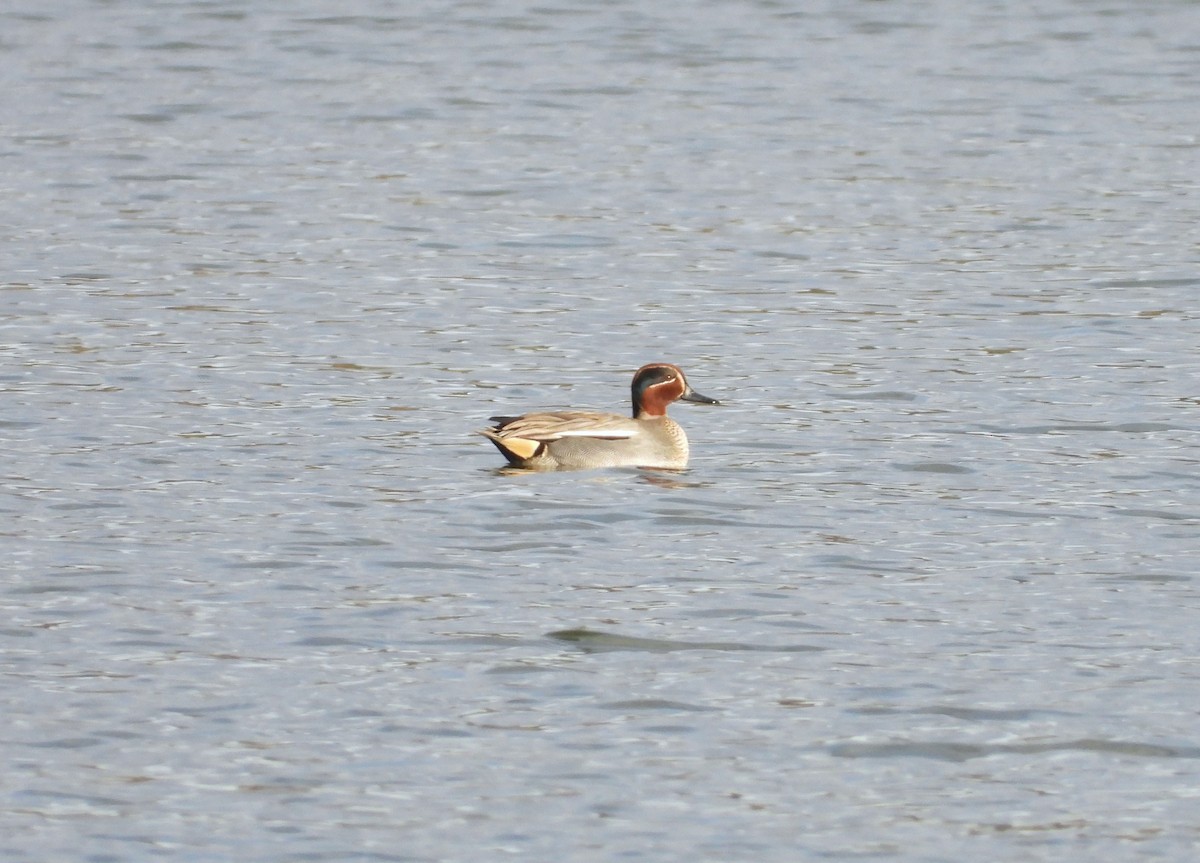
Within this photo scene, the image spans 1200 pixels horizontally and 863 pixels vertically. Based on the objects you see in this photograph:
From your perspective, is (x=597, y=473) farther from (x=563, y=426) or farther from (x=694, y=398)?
(x=694, y=398)

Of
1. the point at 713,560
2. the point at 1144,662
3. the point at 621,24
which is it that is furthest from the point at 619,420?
the point at 621,24

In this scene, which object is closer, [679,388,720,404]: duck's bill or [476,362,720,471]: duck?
[476,362,720,471]: duck

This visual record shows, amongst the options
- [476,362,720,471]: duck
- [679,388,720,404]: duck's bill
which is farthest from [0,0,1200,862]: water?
[679,388,720,404]: duck's bill

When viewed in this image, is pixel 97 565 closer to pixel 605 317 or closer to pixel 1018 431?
pixel 1018 431

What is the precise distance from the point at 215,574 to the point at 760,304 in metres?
7.07

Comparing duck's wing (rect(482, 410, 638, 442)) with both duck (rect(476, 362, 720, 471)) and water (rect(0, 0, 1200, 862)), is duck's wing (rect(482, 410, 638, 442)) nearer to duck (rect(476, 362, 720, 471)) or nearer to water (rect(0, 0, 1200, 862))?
duck (rect(476, 362, 720, 471))

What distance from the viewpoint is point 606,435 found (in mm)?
13086

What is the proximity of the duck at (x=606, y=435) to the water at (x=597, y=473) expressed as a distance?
0.14m

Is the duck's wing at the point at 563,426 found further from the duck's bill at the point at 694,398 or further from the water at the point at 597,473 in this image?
the duck's bill at the point at 694,398

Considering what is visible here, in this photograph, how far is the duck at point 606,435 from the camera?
42.0 ft

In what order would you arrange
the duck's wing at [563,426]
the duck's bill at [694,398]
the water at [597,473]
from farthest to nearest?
the duck's bill at [694,398], the duck's wing at [563,426], the water at [597,473]

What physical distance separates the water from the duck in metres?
0.14

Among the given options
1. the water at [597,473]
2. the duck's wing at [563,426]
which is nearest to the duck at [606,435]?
the duck's wing at [563,426]

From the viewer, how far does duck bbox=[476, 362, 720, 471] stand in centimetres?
1279
